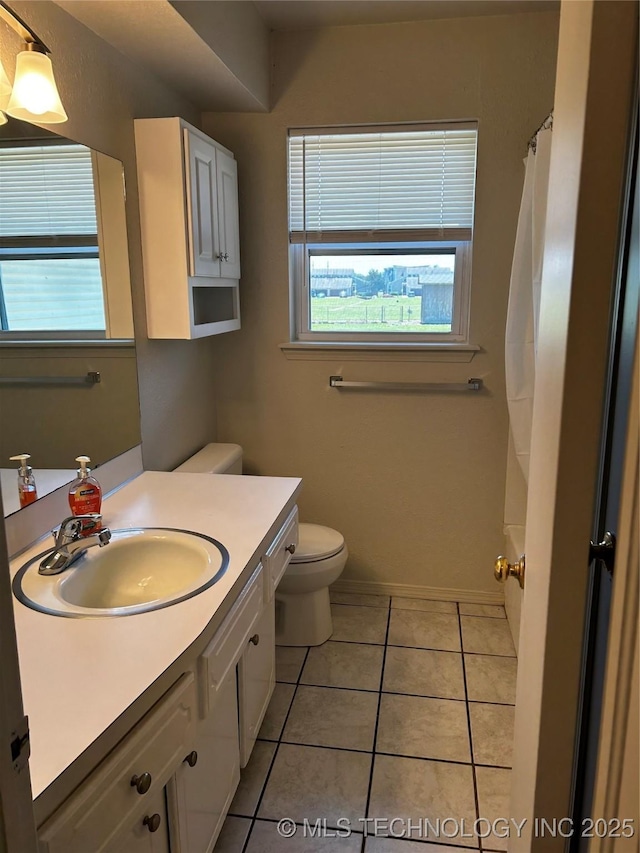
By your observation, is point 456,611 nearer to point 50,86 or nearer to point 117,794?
point 117,794

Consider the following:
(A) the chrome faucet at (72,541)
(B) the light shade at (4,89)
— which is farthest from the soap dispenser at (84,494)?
(B) the light shade at (4,89)

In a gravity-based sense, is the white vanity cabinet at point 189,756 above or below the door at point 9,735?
below

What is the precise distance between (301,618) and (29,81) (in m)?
2.04

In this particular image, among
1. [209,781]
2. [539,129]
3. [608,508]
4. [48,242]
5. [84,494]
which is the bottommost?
[209,781]

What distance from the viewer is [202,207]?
2.18 m

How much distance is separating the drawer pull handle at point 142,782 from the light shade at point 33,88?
1.40 m

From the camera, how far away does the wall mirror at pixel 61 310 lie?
1.50 metres

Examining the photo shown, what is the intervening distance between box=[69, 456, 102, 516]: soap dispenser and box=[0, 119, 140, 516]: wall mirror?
8cm

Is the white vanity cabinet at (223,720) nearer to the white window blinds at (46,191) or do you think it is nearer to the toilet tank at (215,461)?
the toilet tank at (215,461)

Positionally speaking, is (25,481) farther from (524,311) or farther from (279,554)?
(524,311)

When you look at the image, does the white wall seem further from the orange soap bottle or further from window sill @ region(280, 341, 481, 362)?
the orange soap bottle

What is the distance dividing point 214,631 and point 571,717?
705 millimetres

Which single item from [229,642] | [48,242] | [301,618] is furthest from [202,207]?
[301,618]

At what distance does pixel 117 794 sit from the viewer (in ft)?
3.14
